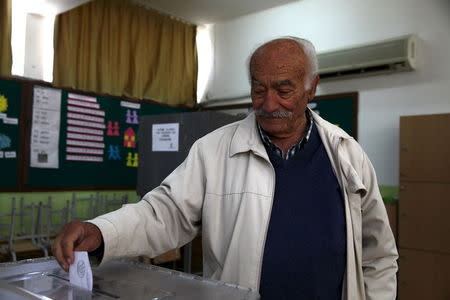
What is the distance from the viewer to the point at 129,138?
15.3 feet

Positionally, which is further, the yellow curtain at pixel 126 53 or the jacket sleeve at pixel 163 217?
the yellow curtain at pixel 126 53

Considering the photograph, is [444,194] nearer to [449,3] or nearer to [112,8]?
[449,3]

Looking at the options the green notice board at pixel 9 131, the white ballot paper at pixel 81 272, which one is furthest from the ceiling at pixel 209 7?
the white ballot paper at pixel 81 272

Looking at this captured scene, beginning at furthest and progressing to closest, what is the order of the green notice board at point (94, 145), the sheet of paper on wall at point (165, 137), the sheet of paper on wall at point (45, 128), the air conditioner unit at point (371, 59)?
the green notice board at point (94, 145) → the sheet of paper on wall at point (45, 128) → the air conditioner unit at point (371, 59) → the sheet of paper on wall at point (165, 137)

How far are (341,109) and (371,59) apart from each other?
1.83ft

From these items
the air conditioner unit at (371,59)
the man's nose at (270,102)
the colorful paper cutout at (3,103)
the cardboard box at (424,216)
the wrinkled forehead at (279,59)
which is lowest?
the cardboard box at (424,216)

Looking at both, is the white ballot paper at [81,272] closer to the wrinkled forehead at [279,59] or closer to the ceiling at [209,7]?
the wrinkled forehead at [279,59]

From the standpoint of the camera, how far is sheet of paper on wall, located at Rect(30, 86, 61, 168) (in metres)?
3.88

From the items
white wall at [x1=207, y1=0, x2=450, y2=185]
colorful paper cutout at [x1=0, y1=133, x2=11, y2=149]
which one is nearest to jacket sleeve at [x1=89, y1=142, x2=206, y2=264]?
white wall at [x1=207, y1=0, x2=450, y2=185]

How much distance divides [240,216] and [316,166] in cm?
27

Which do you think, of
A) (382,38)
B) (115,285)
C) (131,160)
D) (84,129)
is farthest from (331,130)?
(131,160)

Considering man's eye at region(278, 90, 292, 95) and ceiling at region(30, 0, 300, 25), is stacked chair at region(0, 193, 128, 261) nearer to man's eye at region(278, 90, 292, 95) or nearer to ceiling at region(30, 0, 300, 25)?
ceiling at region(30, 0, 300, 25)

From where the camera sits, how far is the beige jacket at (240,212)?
108 centimetres

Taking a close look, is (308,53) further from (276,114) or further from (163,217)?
(163,217)
